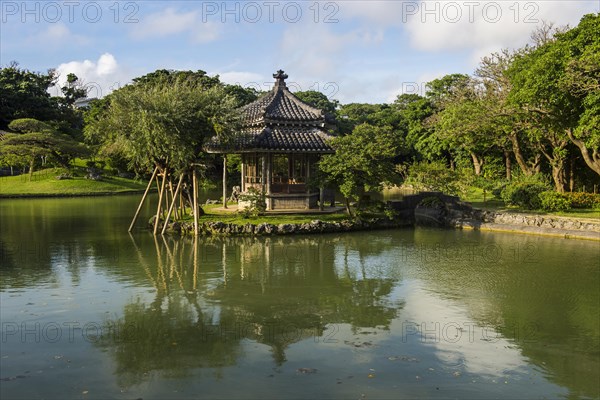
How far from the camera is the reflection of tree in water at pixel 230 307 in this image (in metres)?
9.91

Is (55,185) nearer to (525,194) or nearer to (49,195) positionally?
(49,195)

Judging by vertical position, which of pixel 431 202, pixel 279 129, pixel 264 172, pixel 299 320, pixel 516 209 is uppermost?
pixel 279 129

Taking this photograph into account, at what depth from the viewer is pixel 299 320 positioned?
11.8 meters

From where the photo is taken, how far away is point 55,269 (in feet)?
54.0

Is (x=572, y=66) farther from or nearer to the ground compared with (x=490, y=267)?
farther from the ground

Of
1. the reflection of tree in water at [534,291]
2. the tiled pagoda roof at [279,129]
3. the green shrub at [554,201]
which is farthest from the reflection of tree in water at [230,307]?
the green shrub at [554,201]

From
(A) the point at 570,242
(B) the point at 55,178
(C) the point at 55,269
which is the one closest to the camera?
(C) the point at 55,269

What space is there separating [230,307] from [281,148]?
13721mm

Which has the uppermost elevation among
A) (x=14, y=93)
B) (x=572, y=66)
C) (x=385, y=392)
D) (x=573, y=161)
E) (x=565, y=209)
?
(x=14, y=93)

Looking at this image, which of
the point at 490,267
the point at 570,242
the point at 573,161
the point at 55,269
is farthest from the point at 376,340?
the point at 573,161

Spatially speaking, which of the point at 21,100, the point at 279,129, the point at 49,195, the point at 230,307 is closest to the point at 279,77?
the point at 279,129

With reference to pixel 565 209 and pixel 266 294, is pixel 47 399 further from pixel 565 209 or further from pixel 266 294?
pixel 565 209

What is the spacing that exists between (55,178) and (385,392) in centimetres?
4547

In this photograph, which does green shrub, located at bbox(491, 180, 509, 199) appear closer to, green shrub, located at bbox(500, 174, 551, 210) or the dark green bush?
green shrub, located at bbox(500, 174, 551, 210)
